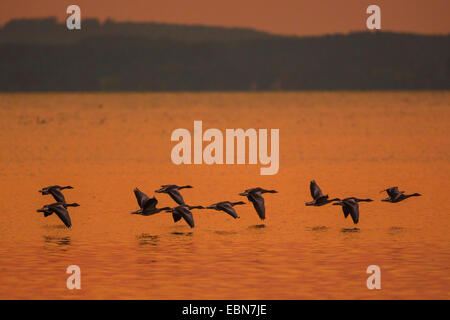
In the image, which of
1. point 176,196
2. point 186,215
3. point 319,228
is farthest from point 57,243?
point 319,228

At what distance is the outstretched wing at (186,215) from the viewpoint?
24.0 metres

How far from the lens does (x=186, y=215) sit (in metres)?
24.1

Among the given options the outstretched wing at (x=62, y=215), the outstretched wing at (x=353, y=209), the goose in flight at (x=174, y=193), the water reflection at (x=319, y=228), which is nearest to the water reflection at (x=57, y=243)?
the outstretched wing at (x=62, y=215)

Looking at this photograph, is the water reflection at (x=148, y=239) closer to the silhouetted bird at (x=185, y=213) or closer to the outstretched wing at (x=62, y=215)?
the silhouetted bird at (x=185, y=213)

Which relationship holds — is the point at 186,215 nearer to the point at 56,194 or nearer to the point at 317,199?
the point at 317,199

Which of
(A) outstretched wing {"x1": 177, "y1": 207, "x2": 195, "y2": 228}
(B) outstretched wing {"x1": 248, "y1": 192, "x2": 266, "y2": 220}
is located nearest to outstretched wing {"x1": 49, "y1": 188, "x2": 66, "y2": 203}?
(A) outstretched wing {"x1": 177, "y1": 207, "x2": 195, "y2": 228}

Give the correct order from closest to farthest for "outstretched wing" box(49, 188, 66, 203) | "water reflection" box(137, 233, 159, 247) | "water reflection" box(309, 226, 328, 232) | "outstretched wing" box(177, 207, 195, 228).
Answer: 1. "water reflection" box(137, 233, 159, 247)
2. "outstretched wing" box(177, 207, 195, 228)
3. "water reflection" box(309, 226, 328, 232)
4. "outstretched wing" box(49, 188, 66, 203)

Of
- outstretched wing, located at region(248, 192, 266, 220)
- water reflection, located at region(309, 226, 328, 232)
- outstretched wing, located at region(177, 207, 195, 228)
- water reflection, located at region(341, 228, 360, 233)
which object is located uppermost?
outstretched wing, located at region(248, 192, 266, 220)

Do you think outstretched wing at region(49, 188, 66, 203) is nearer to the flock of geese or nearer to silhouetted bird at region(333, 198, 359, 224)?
the flock of geese

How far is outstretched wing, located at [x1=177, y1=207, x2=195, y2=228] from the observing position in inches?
943

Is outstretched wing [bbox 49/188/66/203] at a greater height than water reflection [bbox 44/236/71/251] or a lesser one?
greater
